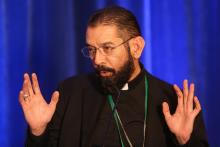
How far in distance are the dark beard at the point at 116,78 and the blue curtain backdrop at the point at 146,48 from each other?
422mm

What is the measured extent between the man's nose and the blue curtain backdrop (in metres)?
0.55

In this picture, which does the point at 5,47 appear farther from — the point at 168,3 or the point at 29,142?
the point at 168,3

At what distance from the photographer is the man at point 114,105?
1924mm

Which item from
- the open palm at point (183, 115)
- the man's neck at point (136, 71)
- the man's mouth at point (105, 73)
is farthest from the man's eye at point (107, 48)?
the open palm at point (183, 115)

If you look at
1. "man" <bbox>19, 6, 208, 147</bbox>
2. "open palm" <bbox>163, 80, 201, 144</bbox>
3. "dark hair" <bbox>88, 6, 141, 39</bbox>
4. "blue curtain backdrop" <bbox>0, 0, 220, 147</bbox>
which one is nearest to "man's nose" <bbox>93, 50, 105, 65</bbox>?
"man" <bbox>19, 6, 208, 147</bbox>

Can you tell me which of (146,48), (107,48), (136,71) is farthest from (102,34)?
(146,48)

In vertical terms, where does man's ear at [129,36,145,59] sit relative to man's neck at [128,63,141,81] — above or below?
above

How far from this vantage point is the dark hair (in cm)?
199

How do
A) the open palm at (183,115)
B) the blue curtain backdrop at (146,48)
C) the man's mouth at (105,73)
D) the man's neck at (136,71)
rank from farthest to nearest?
1. the blue curtain backdrop at (146,48)
2. the man's neck at (136,71)
3. the man's mouth at (105,73)
4. the open palm at (183,115)

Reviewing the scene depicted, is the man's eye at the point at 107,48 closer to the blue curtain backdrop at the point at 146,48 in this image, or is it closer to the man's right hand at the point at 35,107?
the man's right hand at the point at 35,107

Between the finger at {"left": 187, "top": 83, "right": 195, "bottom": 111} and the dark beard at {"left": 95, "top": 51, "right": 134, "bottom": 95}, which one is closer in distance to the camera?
the finger at {"left": 187, "top": 83, "right": 195, "bottom": 111}

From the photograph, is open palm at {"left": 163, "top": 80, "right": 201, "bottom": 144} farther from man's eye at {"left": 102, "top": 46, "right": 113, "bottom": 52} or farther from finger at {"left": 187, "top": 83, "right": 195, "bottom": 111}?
man's eye at {"left": 102, "top": 46, "right": 113, "bottom": 52}

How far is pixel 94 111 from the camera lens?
2.12 metres

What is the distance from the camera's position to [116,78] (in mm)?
2027
